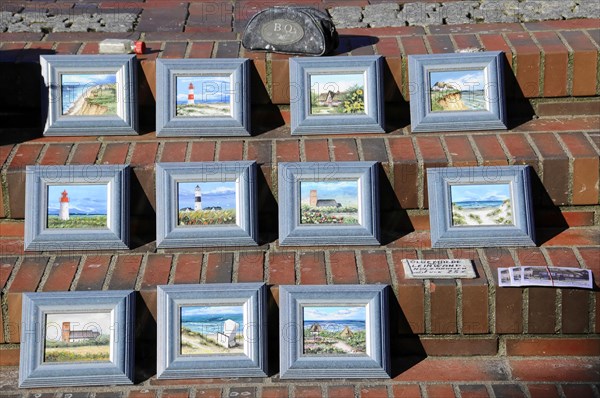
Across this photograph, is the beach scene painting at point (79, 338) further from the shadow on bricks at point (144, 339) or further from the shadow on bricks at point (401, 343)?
the shadow on bricks at point (401, 343)

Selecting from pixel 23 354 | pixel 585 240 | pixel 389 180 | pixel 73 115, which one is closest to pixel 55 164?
pixel 73 115

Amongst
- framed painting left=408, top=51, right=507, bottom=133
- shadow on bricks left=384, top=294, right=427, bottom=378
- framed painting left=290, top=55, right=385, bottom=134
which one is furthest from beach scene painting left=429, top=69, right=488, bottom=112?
shadow on bricks left=384, top=294, right=427, bottom=378

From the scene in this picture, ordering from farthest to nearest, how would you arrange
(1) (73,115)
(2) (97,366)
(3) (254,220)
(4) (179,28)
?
(4) (179,28) → (1) (73,115) → (3) (254,220) → (2) (97,366)

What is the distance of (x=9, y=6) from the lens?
5824mm

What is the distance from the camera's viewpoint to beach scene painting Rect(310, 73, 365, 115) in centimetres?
488

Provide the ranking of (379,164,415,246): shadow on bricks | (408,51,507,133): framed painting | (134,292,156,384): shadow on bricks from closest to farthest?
(134,292,156,384): shadow on bricks < (379,164,415,246): shadow on bricks < (408,51,507,133): framed painting

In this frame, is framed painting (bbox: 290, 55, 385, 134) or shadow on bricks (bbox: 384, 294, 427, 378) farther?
framed painting (bbox: 290, 55, 385, 134)

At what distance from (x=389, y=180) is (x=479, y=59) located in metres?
0.67

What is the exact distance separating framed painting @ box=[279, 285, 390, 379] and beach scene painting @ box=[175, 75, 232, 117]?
0.93m

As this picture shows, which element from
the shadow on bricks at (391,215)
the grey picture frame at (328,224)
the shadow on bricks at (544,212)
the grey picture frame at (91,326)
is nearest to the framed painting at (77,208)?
the grey picture frame at (91,326)

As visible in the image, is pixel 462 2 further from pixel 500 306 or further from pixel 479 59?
pixel 500 306

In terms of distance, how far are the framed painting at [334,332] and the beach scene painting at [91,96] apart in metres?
1.17

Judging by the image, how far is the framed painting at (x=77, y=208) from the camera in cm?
454

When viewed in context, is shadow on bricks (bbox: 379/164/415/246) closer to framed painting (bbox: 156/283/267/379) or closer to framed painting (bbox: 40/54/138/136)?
framed painting (bbox: 156/283/267/379)
